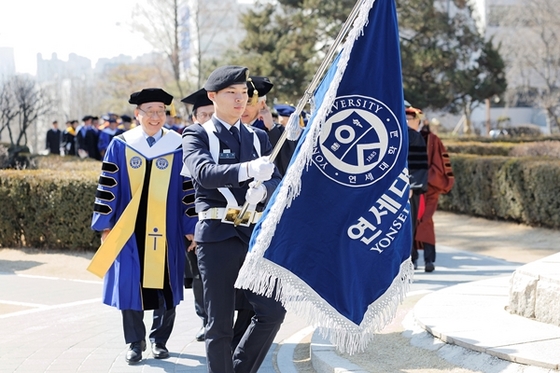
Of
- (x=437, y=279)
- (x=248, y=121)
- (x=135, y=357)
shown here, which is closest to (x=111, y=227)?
(x=135, y=357)

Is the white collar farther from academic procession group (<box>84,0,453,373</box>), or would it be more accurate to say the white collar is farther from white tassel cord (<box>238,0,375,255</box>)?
white tassel cord (<box>238,0,375,255</box>)

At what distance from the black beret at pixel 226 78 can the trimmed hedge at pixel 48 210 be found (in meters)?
6.98

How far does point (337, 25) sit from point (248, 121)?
2143 centimetres

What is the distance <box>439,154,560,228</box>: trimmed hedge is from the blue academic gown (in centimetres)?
884

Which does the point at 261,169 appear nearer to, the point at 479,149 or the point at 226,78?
the point at 226,78

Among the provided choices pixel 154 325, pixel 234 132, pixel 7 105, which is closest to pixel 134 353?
pixel 154 325

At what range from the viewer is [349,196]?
16.3 feet

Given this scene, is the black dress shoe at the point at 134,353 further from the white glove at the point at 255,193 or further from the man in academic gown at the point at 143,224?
the white glove at the point at 255,193

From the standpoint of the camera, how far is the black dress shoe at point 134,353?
6.09m

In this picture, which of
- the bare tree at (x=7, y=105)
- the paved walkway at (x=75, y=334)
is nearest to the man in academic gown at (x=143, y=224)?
the paved walkway at (x=75, y=334)

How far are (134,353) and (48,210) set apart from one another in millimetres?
6078

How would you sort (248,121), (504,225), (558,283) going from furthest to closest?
(504,225)
(248,121)
(558,283)

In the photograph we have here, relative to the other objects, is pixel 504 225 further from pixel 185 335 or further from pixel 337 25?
pixel 337 25

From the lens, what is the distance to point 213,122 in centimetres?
506
